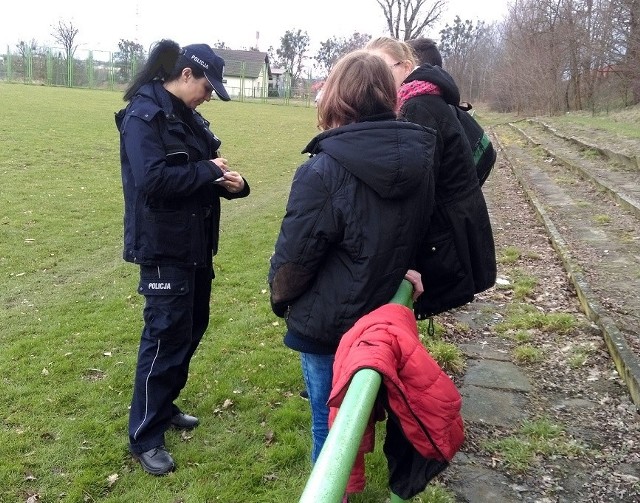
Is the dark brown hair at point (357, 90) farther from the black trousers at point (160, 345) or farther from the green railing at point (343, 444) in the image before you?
the black trousers at point (160, 345)

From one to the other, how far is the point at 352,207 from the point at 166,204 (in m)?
1.28

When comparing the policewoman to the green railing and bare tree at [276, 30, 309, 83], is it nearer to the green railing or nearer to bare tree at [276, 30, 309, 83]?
the green railing

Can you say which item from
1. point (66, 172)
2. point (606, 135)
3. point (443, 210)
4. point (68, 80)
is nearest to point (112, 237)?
point (66, 172)

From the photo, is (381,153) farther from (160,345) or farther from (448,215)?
(160,345)

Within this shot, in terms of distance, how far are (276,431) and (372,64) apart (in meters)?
2.36

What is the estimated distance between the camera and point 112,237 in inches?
349

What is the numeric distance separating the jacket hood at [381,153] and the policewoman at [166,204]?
111 cm

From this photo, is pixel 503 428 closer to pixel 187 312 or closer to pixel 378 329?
pixel 187 312

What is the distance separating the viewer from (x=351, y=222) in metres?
2.17

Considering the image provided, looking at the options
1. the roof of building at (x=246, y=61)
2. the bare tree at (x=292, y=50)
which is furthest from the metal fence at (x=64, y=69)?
the bare tree at (x=292, y=50)

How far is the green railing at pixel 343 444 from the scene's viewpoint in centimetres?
116

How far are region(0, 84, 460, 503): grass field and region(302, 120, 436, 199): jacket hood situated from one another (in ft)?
5.07

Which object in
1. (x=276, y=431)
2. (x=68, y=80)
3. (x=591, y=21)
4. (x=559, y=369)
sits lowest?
(x=276, y=431)

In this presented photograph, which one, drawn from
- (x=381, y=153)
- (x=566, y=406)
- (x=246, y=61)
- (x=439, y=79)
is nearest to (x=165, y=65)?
(x=439, y=79)
